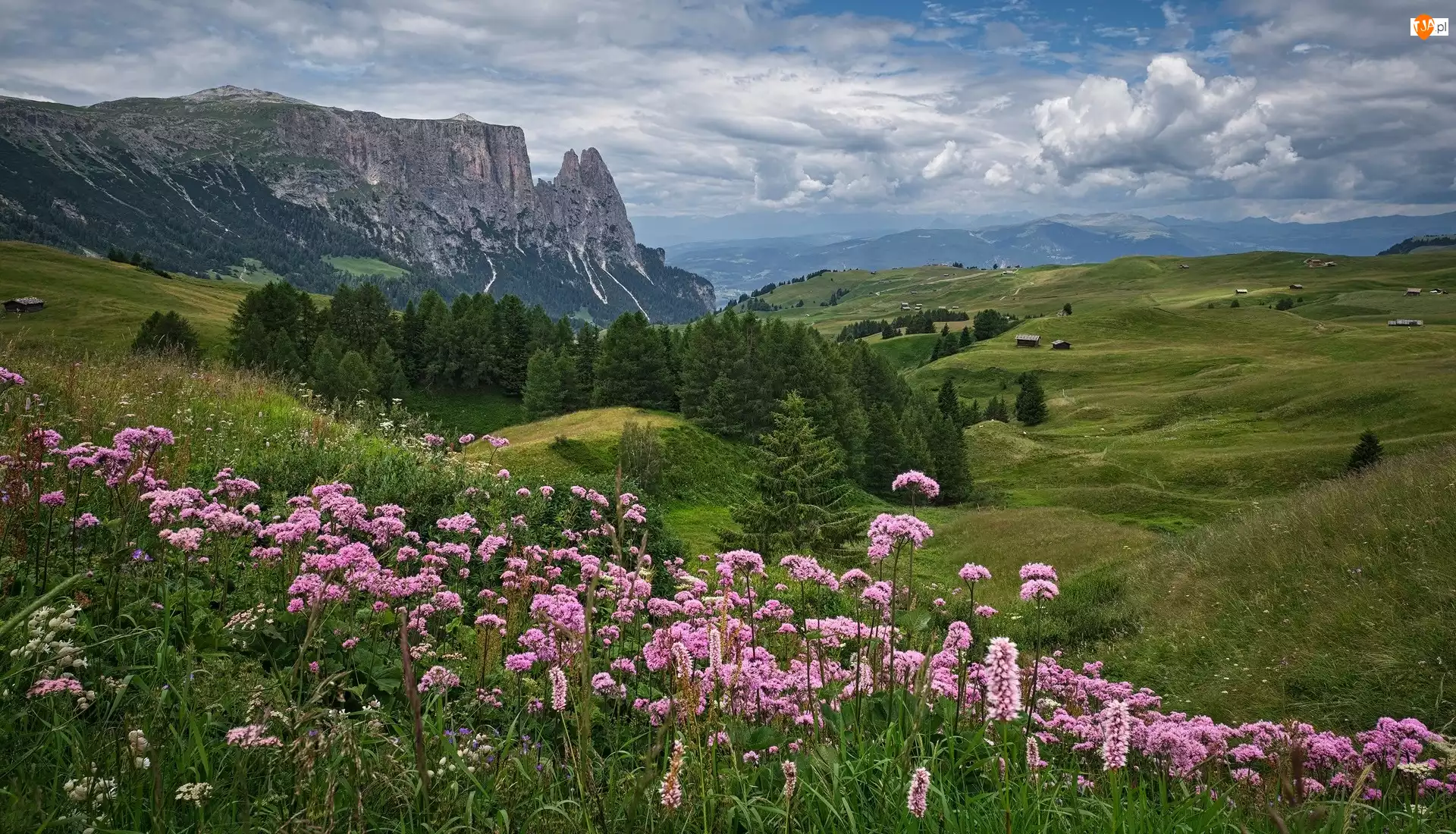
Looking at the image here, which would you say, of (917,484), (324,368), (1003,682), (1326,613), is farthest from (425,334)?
(1003,682)

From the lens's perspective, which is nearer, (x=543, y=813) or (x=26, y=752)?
(x=26, y=752)

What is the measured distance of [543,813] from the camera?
3.24m

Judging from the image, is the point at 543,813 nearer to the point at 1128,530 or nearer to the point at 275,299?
the point at 1128,530

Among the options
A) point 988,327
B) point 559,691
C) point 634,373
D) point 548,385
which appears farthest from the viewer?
point 988,327

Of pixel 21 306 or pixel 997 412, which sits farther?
pixel 997 412

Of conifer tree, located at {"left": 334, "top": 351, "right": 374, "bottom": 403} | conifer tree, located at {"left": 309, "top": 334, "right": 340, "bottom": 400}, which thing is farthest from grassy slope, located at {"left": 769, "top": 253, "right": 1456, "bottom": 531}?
conifer tree, located at {"left": 309, "top": 334, "right": 340, "bottom": 400}

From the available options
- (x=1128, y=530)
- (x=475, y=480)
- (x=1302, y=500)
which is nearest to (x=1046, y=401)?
(x=1128, y=530)

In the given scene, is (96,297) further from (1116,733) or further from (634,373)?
(1116,733)

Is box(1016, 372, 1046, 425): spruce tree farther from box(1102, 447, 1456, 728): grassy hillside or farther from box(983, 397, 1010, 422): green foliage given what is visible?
box(1102, 447, 1456, 728): grassy hillside

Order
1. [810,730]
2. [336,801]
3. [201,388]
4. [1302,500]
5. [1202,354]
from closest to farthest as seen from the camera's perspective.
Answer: [336,801]
[810,730]
[201,388]
[1302,500]
[1202,354]

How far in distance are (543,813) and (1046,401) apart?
4861 inches

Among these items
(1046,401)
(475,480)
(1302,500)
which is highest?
(475,480)

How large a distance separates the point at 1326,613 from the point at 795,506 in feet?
67.2

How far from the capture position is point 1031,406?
10862 cm
